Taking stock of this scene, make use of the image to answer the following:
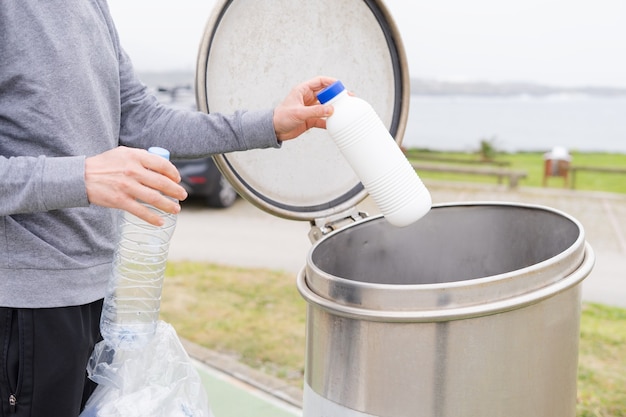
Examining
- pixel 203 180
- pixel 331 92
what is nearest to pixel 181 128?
pixel 331 92

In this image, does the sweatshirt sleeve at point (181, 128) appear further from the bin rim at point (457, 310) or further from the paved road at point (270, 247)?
the paved road at point (270, 247)

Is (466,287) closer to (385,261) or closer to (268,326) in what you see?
(385,261)

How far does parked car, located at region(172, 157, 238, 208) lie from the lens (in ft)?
30.1

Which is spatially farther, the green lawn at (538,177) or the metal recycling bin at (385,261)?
the green lawn at (538,177)

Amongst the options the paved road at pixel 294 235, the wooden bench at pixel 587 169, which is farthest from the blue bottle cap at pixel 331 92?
the wooden bench at pixel 587 169

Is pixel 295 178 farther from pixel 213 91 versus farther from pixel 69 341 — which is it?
pixel 69 341

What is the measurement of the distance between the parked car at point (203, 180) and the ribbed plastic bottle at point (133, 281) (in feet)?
24.5

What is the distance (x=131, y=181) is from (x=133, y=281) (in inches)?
18.3

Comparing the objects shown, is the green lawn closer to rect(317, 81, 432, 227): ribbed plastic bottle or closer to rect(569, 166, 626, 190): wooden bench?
rect(569, 166, 626, 190): wooden bench

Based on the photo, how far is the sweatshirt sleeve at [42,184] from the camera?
125 centimetres

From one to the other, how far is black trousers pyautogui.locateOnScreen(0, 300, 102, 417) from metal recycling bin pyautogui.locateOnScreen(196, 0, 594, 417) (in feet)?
1.55

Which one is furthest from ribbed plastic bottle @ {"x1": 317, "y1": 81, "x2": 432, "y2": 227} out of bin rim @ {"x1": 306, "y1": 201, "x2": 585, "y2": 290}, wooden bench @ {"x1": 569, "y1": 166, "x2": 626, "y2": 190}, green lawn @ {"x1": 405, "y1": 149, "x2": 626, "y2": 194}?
wooden bench @ {"x1": 569, "y1": 166, "x2": 626, "y2": 190}

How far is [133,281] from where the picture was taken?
1.65 meters

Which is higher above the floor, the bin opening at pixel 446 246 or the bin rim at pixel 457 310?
the bin rim at pixel 457 310
